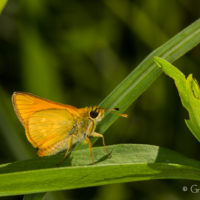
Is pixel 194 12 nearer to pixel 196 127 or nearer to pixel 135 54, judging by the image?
pixel 135 54

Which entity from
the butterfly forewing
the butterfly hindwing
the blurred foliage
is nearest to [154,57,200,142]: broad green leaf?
the butterfly forewing

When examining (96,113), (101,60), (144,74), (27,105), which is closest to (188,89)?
(144,74)

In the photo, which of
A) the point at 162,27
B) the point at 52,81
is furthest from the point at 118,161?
the point at 162,27

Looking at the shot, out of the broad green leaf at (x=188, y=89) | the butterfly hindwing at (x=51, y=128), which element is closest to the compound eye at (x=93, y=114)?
the butterfly hindwing at (x=51, y=128)

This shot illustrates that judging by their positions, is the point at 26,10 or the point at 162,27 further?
the point at 162,27

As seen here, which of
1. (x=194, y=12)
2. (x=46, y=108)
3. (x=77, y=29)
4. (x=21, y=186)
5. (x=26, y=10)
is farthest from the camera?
(x=77, y=29)

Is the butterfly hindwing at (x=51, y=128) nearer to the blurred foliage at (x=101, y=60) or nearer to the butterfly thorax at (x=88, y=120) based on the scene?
the butterfly thorax at (x=88, y=120)
